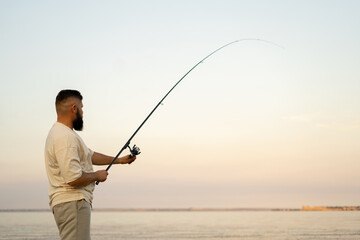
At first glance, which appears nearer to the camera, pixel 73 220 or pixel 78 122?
pixel 73 220

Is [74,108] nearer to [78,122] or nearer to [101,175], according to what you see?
[78,122]

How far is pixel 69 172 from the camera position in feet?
11.0

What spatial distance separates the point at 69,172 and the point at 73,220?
314 mm

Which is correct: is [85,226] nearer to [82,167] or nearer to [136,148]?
[82,167]

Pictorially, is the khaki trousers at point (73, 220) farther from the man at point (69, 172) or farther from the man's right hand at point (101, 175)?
the man's right hand at point (101, 175)

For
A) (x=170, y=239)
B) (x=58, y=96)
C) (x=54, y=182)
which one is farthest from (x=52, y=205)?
(x=170, y=239)

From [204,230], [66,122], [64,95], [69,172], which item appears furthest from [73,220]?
[204,230]

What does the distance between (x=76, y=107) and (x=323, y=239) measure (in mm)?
26205

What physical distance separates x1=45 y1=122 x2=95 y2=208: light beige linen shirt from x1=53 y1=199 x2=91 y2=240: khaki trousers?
39mm

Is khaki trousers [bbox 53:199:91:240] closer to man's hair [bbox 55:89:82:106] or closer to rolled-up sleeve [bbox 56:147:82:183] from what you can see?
rolled-up sleeve [bbox 56:147:82:183]

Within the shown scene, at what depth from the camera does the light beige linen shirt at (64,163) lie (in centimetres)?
336

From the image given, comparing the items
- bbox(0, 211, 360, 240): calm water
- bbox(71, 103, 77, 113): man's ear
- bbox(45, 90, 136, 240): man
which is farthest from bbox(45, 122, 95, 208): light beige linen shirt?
bbox(0, 211, 360, 240): calm water

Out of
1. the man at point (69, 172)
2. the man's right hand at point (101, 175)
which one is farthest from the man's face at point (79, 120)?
the man's right hand at point (101, 175)

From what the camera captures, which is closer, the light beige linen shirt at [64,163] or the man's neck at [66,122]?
the light beige linen shirt at [64,163]
